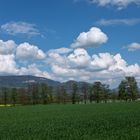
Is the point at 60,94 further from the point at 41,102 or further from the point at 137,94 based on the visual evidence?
the point at 137,94

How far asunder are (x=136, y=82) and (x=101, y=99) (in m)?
20.6

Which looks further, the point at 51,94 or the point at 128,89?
the point at 128,89

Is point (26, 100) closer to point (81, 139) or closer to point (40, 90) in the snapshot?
point (40, 90)

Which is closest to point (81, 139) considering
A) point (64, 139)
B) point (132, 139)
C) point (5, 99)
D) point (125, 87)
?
point (64, 139)

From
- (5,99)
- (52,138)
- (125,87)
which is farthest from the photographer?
(125,87)

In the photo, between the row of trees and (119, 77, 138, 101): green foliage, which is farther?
(119, 77, 138, 101): green foliage

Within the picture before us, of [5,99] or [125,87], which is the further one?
[125,87]

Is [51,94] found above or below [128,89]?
below

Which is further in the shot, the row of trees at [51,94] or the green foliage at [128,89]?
the green foliage at [128,89]

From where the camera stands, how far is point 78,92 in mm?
198750

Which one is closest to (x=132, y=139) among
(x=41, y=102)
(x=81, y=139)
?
(x=81, y=139)

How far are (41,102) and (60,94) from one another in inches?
755

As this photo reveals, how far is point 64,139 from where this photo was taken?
2228 cm

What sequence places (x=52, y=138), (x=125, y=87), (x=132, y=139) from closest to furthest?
(x=132, y=139), (x=52, y=138), (x=125, y=87)
